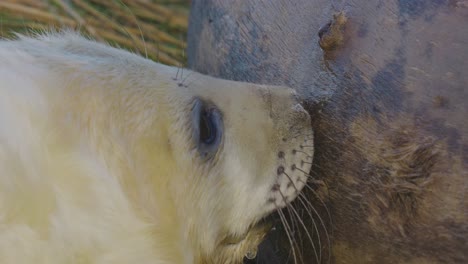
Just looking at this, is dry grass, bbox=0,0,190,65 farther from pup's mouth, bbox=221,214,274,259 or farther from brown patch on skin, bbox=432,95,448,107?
brown patch on skin, bbox=432,95,448,107

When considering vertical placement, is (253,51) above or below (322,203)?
above

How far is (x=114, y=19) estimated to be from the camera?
286 centimetres

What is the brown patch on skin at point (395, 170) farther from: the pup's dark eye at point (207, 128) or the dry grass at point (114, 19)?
the dry grass at point (114, 19)

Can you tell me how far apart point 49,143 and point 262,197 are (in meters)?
0.39

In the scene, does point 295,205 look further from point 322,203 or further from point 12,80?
point 12,80

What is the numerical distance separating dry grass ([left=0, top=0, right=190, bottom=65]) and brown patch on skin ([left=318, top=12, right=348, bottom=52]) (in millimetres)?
1279

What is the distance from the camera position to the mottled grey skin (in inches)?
52.7

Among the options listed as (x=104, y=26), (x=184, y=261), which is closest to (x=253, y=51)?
(x=184, y=261)

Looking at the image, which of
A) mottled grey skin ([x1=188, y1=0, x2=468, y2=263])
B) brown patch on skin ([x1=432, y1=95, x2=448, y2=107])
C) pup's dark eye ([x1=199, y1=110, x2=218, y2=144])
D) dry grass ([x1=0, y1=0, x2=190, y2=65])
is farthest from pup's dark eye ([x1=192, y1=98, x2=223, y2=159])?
dry grass ([x1=0, y1=0, x2=190, y2=65])

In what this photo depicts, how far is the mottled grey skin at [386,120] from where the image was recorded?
1.34 metres

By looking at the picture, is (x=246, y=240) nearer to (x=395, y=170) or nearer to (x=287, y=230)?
(x=287, y=230)

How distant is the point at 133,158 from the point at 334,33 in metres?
0.39

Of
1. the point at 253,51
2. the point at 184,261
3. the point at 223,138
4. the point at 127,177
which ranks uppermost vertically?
the point at 253,51

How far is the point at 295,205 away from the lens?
1.54 metres
